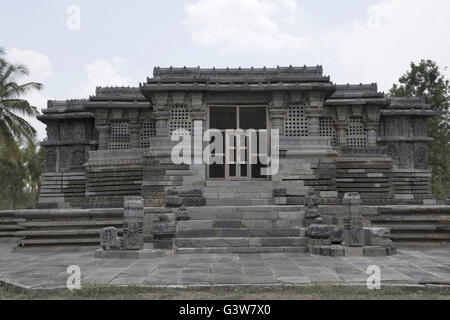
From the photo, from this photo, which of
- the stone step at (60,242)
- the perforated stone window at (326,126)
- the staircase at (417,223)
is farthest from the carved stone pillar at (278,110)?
the stone step at (60,242)

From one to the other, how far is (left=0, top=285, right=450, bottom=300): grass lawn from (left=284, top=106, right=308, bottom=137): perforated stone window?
898 centimetres

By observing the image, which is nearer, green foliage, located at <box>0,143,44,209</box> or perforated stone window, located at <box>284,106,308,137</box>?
perforated stone window, located at <box>284,106,308,137</box>

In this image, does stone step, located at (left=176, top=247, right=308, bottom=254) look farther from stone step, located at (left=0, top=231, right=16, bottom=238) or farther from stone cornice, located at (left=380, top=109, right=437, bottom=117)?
stone cornice, located at (left=380, top=109, right=437, bottom=117)

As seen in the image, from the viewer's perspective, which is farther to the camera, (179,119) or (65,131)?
(65,131)

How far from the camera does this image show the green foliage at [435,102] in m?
25.4

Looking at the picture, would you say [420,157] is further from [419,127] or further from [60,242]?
[60,242]

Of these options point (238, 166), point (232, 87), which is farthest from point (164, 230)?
point (232, 87)

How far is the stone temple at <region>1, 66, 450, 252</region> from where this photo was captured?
33.5 ft

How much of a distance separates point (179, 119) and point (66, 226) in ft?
17.6

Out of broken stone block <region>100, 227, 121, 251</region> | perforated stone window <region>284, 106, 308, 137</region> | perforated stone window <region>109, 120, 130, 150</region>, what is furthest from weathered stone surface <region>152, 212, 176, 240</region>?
perforated stone window <region>109, 120, 130, 150</region>

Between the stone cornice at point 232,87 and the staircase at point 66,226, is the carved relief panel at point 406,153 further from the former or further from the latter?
the staircase at point 66,226

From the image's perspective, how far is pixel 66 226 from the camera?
35.7 feet
